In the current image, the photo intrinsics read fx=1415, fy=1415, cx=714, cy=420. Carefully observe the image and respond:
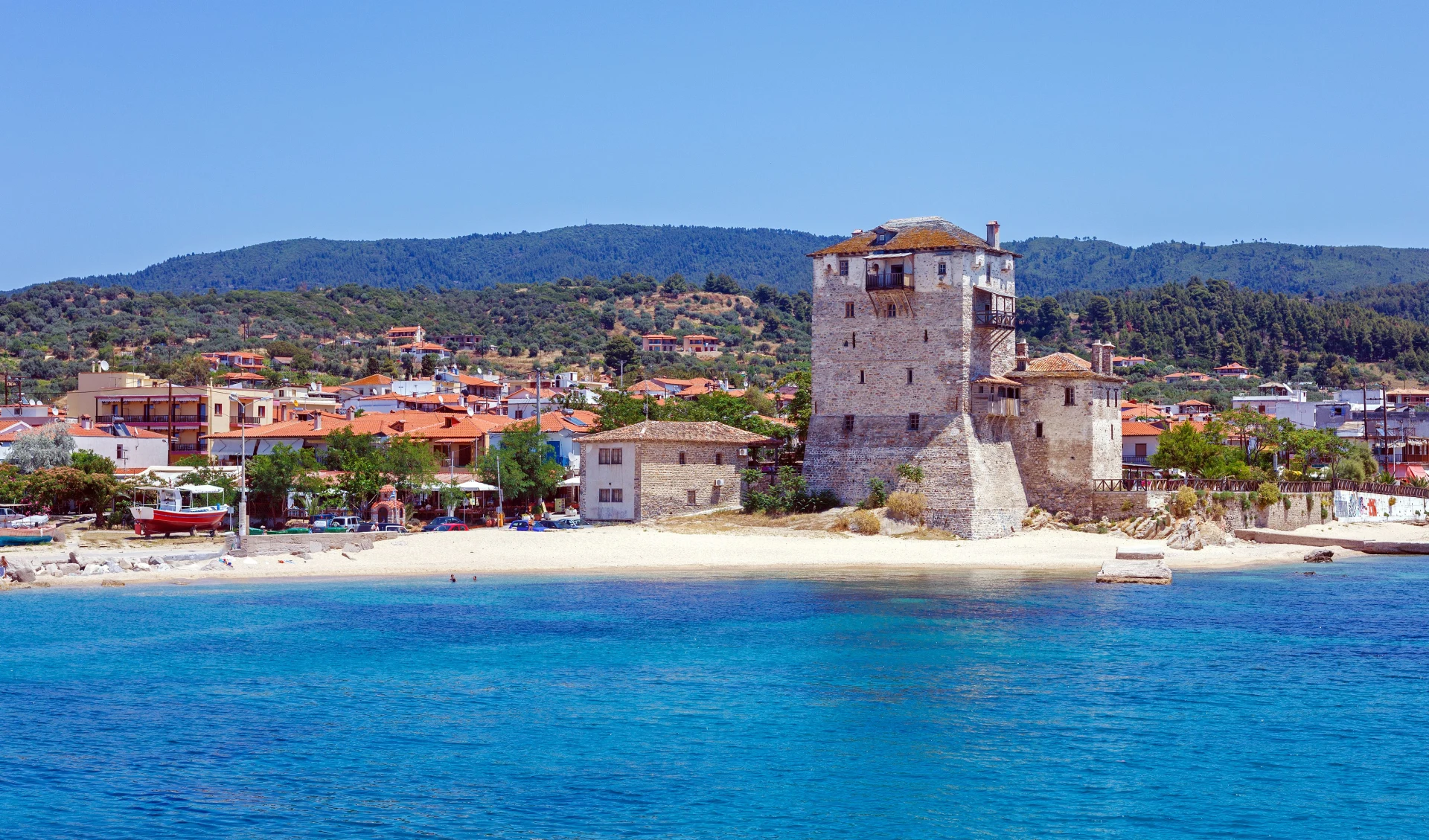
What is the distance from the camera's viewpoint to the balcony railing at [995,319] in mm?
50750

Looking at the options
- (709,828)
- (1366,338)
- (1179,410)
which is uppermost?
(1366,338)

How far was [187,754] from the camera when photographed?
20.2 metres

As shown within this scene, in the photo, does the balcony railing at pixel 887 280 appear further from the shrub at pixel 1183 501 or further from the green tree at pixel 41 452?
the green tree at pixel 41 452

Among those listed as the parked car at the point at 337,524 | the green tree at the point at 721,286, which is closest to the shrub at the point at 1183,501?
the parked car at the point at 337,524

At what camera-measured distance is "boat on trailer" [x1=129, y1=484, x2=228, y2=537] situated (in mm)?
49906

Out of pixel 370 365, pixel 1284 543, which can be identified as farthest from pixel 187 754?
pixel 370 365

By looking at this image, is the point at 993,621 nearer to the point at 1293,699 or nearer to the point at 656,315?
the point at 1293,699

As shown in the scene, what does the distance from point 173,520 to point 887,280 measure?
26.8m

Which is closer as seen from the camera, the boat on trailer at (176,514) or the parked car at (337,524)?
the boat on trailer at (176,514)

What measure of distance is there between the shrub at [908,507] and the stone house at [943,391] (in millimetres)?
347

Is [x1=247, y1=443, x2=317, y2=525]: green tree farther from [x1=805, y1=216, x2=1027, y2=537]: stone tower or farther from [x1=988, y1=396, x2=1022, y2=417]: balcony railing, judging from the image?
[x1=988, y1=396, x2=1022, y2=417]: balcony railing

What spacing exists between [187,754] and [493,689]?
611 cm

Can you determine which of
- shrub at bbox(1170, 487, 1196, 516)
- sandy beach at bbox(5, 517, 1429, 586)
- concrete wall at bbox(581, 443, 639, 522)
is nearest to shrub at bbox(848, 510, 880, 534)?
sandy beach at bbox(5, 517, 1429, 586)

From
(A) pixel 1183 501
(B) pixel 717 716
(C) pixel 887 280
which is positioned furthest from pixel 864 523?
(B) pixel 717 716
